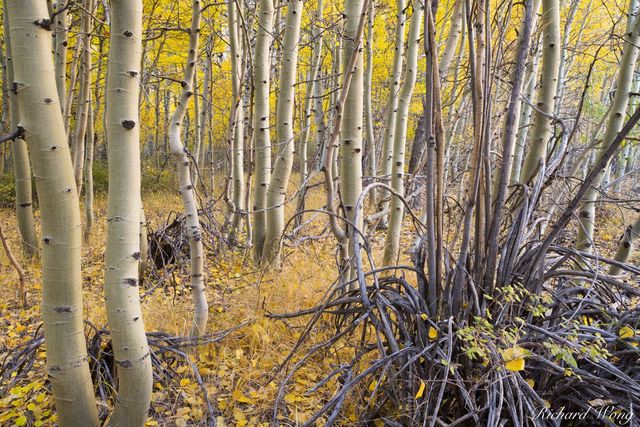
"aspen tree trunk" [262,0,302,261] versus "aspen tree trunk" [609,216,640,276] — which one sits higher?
"aspen tree trunk" [262,0,302,261]

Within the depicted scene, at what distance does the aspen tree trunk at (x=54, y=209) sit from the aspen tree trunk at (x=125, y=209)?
144 mm

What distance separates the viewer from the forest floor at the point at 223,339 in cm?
221

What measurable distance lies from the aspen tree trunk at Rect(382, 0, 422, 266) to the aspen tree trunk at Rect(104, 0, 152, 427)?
2.84 metres

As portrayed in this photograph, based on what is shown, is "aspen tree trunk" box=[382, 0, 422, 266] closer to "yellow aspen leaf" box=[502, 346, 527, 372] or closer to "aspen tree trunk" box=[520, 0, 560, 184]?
"aspen tree trunk" box=[520, 0, 560, 184]

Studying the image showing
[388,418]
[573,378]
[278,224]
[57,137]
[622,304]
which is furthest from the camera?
[278,224]

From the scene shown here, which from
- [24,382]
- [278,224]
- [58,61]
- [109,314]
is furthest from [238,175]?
[109,314]

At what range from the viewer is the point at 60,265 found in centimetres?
164

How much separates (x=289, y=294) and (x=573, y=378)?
2.31m

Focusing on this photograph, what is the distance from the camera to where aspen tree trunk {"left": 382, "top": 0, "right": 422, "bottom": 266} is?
4266 millimetres

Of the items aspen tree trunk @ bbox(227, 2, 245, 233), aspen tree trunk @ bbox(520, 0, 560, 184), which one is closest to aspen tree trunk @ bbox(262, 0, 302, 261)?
aspen tree trunk @ bbox(227, 2, 245, 233)

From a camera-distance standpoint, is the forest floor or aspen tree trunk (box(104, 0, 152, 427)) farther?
the forest floor

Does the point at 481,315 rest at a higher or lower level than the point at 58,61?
lower

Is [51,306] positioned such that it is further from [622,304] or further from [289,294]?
[622,304]

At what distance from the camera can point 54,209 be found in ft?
5.24
